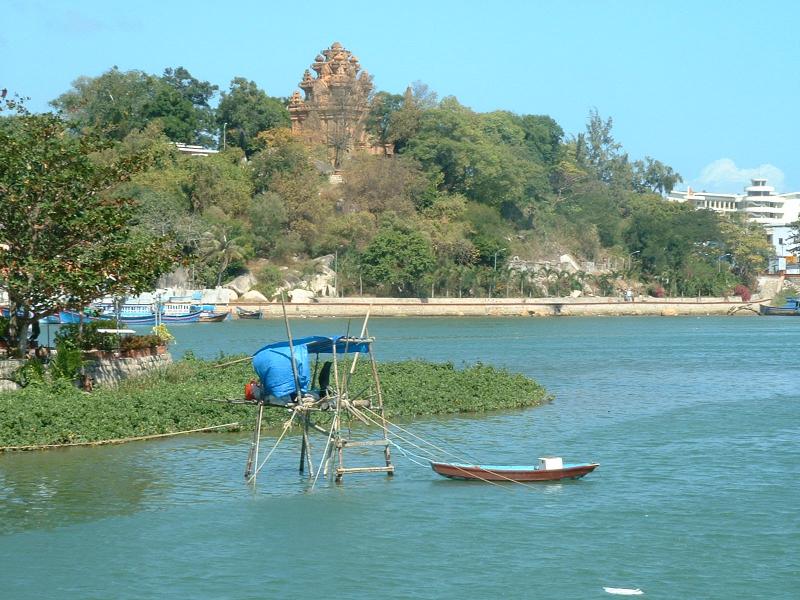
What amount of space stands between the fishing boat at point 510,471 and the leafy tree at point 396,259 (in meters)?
64.6

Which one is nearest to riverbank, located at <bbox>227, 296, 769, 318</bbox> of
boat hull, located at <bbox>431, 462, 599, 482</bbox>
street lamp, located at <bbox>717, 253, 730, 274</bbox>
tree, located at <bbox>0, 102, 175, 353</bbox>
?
street lamp, located at <bbox>717, 253, 730, 274</bbox>

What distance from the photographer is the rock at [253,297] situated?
8406 cm

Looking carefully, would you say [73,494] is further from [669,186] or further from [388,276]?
[669,186]

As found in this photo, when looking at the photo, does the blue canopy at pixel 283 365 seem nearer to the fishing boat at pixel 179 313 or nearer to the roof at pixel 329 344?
the roof at pixel 329 344

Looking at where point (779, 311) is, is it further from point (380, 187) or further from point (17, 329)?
point (17, 329)

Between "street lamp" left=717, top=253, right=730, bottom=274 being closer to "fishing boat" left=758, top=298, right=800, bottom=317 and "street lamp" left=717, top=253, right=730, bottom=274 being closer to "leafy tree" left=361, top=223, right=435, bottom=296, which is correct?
"fishing boat" left=758, top=298, right=800, bottom=317

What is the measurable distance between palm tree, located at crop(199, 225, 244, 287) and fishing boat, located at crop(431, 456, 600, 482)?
205ft

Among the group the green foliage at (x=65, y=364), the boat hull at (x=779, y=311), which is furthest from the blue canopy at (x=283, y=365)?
the boat hull at (x=779, y=311)

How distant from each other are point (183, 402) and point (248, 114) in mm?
77797

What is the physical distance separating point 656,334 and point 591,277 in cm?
3171

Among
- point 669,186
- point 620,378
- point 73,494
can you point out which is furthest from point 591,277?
point 73,494

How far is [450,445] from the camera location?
24281 mm

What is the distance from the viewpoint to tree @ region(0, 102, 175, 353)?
970 inches

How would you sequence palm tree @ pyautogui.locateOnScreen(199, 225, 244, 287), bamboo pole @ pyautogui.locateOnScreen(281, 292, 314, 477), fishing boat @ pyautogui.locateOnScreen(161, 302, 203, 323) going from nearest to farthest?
bamboo pole @ pyautogui.locateOnScreen(281, 292, 314, 477), fishing boat @ pyautogui.locateOnScreen(161, 302, 203, 323), palm tree @ pyautogui.locateOnScreen(199, 225, 244, 287)
